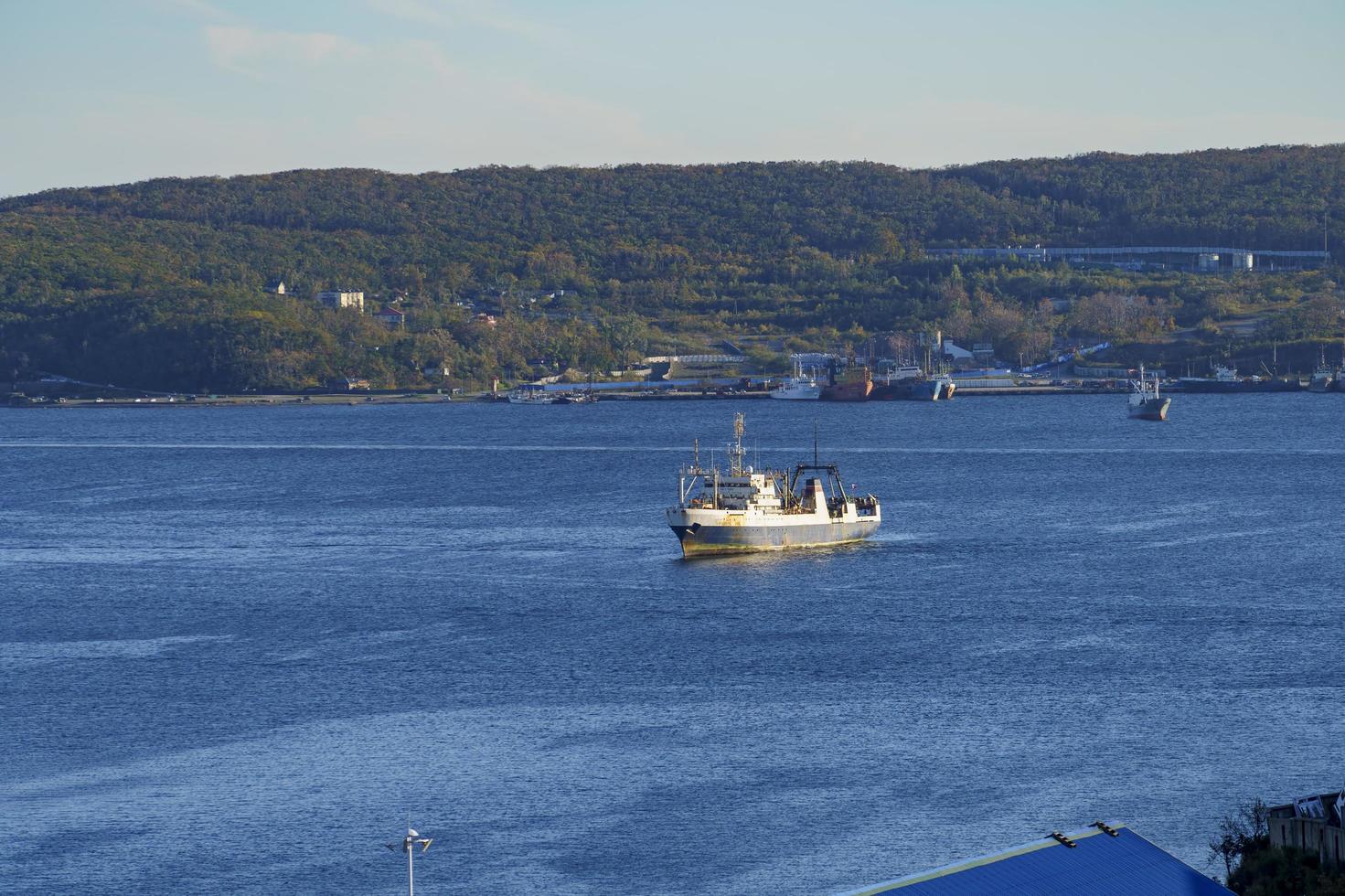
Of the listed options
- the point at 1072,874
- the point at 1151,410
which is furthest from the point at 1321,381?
the point at 1072,874

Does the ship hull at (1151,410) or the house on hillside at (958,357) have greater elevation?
the house on hillside at (958,357)

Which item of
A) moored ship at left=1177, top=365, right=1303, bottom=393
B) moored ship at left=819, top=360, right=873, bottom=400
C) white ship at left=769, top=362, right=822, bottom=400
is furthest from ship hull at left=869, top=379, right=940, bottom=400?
moored ship at left=1177, top=365, right=1303, bottom=393

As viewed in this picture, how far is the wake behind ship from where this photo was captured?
56.2m

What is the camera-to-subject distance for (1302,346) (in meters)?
169

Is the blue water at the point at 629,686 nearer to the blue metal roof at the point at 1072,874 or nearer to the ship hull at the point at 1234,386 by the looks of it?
the blue metal roof at the point at 1072,874

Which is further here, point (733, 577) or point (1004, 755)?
point (733, 577)

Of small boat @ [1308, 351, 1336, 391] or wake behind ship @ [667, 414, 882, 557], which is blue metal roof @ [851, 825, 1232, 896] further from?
small boat @ [1308, 351, 1336, 391]

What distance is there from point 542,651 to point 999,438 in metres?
70.5

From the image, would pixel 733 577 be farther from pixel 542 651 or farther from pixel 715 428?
pixel 715 428

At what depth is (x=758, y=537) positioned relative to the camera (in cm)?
5700

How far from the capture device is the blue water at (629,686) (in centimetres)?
2836

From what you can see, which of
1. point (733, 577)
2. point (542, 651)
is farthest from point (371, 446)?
point (542, 651)

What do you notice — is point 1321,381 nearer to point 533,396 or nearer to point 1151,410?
point 1151,410

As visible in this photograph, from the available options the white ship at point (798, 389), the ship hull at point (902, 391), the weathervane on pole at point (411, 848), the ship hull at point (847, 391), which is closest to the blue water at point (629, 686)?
the weathervane on pole at point (411, 848)
